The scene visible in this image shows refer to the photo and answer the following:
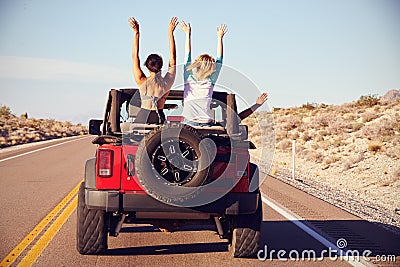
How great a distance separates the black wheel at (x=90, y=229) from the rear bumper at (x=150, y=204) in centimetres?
35

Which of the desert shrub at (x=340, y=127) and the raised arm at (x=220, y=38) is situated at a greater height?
the raised arm at (x=220, y=38)

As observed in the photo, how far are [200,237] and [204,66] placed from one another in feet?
9.31

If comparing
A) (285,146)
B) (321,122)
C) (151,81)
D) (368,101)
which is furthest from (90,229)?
(368,101)

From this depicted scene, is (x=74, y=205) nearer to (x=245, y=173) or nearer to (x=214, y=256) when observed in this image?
(x=214, y=256)

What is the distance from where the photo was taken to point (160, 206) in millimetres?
6633

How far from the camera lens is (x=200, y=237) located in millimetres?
8742

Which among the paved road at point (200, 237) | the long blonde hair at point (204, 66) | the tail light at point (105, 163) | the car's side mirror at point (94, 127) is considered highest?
the long blonde hair at point (204, 66)

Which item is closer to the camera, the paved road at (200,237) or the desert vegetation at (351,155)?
the paved road at (200,237)

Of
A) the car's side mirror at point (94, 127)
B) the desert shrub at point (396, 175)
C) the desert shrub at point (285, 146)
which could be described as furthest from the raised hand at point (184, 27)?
the desert shrub at point (285, 146)

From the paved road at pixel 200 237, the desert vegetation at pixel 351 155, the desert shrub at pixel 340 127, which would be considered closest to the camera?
the paved road at pixel 200 237

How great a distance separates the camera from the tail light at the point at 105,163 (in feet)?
22.1

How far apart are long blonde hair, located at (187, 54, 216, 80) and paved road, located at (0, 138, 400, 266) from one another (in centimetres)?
237

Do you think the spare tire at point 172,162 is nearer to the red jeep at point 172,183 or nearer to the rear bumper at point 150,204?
the red jeep at point 172,183

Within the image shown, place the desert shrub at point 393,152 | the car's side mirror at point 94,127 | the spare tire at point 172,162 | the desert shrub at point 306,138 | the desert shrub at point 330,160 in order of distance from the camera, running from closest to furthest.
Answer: the spare tire at point 172,162, the car's side mirror at point 94,127, the desert shrub at point 393,152, the desert shrub at point 330,160, the desert shrub at point 306,138
